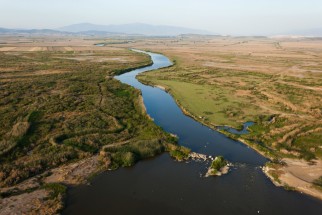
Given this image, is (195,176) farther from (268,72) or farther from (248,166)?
(268,72)

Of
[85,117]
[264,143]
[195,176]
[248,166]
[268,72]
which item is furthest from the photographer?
[268,72]

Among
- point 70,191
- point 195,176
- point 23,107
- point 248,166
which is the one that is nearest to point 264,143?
point 248,166

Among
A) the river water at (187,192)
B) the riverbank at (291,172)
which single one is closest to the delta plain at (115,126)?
the riverbank at (291,172)

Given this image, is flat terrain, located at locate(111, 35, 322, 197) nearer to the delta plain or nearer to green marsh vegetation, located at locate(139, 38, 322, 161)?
green marsh vegetation, located at locate(139, 38, 322, 161)

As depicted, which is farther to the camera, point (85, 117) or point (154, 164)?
point (85, 117)

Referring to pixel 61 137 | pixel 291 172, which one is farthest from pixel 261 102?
pixel 61 137

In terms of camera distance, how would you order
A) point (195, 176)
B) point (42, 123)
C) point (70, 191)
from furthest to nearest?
point (42, 123)
point (195, 176)
point (70, 191)
